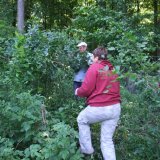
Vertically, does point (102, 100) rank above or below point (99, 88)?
below

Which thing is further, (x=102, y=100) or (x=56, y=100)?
(x=56, y=100)

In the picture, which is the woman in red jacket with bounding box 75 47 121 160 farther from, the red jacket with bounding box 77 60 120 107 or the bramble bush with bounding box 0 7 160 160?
the bramble bush with bounding box 0 7 160 160

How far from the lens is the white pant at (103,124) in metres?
4.96

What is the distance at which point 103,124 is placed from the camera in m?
5.09

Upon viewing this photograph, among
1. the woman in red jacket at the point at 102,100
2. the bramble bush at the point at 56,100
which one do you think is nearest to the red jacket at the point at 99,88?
the woman in red jacket at the point at 102,100

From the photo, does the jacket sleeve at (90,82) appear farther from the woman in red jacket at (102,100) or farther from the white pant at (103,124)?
the white pant at (103,124)

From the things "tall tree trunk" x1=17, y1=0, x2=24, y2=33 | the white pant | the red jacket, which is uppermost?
"tall tree trunk" x1=17, y1=0, x2=24, y2=33

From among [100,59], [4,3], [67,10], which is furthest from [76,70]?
[67,10]

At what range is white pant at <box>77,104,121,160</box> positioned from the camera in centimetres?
496

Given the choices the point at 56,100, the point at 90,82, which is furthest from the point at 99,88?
the point at 56,100

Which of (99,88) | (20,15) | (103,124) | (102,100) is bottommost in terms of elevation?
(103,124)

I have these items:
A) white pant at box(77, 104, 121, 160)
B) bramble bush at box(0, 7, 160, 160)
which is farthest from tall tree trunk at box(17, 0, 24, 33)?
white pant at box(77, 104, 121, 160)

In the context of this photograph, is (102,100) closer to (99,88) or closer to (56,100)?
(99,88)

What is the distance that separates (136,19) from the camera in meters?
13.1
